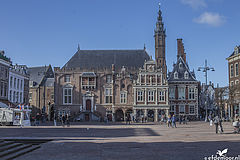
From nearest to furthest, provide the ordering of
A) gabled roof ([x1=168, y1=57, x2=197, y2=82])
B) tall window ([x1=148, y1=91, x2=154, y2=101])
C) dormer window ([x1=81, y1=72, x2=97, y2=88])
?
tall window ([x1=148, y1=91, x2=154, y2=101]) < dormer window ([x1=81, y1=72, x2=97, y2=88]) < gabled roof ([x1=168, y1=57, x2=197, y2=82])

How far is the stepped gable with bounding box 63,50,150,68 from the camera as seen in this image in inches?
2516

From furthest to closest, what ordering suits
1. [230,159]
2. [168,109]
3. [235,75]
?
[168,109] → [235,75] → [230,159]

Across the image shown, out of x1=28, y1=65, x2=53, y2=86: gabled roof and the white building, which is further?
x1=28, y1=65, x2=53, y2=86: gabled roof

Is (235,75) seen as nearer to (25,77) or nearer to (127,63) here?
(127,63)

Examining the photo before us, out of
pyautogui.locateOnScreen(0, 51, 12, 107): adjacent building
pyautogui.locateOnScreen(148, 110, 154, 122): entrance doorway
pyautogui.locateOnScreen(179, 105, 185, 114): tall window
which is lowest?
pyautogui.locateOnScreen(148, 110, 154, 122): entrance doorway

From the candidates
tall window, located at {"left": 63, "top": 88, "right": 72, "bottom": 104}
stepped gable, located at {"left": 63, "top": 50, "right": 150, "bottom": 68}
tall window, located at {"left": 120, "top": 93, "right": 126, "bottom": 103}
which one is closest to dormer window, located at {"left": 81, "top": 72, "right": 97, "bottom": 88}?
tall window, located at {"left": 63, "top": 88, "right": 72, "bottom": 104}

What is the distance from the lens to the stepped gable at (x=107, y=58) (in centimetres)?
6392

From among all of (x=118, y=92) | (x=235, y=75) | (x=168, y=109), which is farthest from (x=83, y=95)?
(x=235, y=75)

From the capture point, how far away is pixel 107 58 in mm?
64938

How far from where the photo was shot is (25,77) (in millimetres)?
60562

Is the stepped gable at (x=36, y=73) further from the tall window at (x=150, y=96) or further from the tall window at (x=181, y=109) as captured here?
the tall window at (x=181, y=109)

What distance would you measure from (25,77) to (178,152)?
53498mm

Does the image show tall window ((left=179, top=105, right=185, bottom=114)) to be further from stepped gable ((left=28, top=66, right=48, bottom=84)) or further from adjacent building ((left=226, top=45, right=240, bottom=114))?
stepped gable ((left=28, top=66, right=48, bottom=84))

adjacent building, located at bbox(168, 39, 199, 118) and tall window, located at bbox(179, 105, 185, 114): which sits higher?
adjacent building, located at bbox(168, 39, 199, 118)
